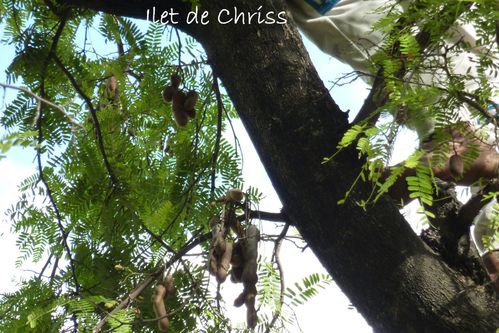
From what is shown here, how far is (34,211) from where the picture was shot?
205 cm

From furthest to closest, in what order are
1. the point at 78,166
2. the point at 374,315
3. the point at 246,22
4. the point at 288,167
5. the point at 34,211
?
the point at 34,211, the point at 78,166, the point at 246,22, the point at 288,167, the point at 374,315

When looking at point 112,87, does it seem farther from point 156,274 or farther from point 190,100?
point 156,274

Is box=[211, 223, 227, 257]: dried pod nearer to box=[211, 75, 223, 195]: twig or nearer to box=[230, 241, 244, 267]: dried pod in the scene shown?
box=[230, 241, 244, 267]: dried pod

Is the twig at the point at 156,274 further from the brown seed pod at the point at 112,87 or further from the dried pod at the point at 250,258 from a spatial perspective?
the brown seed pod at the point at 112,87

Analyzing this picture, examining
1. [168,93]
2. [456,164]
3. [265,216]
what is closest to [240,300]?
[265,216]

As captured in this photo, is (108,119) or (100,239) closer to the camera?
(100,239)

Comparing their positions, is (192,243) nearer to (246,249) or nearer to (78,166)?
(246,249)

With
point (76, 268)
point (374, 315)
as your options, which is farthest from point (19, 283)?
point (374, 315)

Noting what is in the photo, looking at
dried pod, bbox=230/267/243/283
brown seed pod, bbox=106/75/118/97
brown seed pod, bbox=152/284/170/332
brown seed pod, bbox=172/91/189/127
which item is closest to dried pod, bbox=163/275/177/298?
brown seed pod, bbox=152/284/170/332

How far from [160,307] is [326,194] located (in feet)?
1.29

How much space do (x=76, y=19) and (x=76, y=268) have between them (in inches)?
26.0

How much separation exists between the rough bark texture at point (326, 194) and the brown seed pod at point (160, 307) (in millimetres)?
294

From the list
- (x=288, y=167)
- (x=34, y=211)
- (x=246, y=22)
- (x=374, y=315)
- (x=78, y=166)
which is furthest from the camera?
(x=34, y=211)

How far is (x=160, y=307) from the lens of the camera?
1.53 metres
